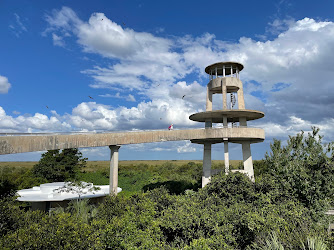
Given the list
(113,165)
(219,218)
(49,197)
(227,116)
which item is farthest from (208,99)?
(49,197)

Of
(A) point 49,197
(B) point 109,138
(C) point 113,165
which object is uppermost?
(B) point 109,138

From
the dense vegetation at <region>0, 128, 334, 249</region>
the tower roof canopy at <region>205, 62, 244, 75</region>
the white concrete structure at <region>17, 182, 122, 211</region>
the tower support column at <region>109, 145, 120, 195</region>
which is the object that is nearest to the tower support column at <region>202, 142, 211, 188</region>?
the dense vegetation at <region>0, 128, 334, 249</region>

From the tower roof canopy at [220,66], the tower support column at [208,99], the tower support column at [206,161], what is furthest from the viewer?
the tower support column at [208,99]

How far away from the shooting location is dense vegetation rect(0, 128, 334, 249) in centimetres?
1008

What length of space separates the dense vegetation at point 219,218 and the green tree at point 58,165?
76.5ft

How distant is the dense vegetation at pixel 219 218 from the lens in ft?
33.1

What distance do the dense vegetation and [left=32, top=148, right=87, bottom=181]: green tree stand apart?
23310 mm

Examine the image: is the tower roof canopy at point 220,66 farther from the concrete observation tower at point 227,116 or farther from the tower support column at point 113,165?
the tower support column at point 113,165

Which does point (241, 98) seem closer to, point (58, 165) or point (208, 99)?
point (208, 99)

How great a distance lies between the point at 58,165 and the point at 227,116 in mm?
36148

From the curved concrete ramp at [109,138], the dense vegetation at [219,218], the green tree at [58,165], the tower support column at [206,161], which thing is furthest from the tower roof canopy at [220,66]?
the green tree at [58,165]

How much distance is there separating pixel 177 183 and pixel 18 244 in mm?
36512

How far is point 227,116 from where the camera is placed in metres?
30.5

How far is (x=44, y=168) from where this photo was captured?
157 feet
